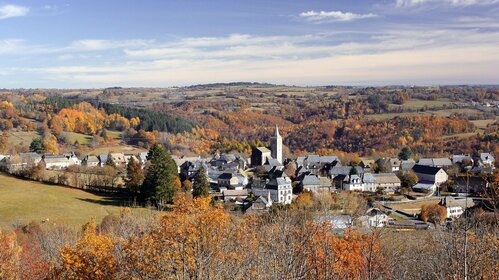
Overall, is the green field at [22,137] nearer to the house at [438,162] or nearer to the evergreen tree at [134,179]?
the evergreen tree at [134,179]

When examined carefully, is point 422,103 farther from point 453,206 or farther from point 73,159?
point 73,159

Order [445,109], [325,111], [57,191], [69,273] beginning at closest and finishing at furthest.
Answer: [69,273] < [57,191] < [445,109] < [325,111]

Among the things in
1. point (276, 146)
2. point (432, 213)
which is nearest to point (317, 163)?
point (276, 146)

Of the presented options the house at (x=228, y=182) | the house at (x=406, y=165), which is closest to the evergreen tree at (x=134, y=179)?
the house at (x=228, y=182)

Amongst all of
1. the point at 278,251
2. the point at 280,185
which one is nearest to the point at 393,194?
the point at 280,185

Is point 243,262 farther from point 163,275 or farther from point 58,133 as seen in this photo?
point 58,133

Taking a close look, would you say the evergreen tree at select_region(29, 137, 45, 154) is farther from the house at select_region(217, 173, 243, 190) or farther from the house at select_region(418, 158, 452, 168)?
the house at select_region(418, 158, 452, 168)

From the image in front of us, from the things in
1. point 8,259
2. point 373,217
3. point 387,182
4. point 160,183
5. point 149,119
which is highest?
point 8,259
